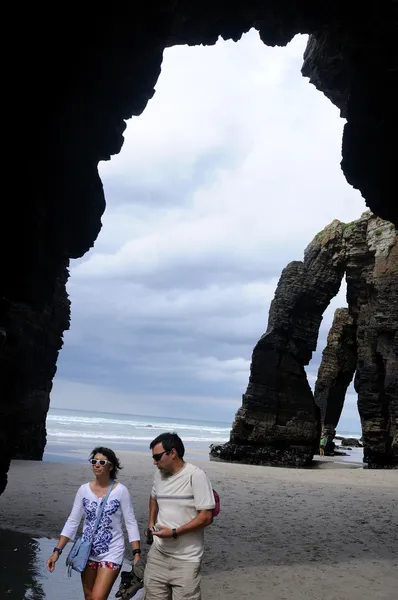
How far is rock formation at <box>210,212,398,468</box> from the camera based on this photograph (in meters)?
32.2

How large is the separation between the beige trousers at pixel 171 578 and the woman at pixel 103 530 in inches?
7.4

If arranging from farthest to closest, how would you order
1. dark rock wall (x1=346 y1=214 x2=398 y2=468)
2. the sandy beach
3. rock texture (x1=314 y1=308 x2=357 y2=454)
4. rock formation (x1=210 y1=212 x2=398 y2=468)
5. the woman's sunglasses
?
rock texture (x1=314 y1=308 x2=357 y2=454)
rock formation (x1=210 y1=212 x2=398 y2=468)
dark rock wall (x1=346 y1=214 x2=398 y2=468)
the sandy beach
the woman's sunglasses

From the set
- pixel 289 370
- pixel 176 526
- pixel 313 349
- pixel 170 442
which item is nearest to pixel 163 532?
pixel 176 526

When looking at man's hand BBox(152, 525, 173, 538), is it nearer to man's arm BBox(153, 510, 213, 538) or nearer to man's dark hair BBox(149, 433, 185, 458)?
man's arm BBox(153, 510, 213, 538)

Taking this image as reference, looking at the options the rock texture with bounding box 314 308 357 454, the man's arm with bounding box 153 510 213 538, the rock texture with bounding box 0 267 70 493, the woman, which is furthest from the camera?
the rock texture with bounding box 314 308 357 454

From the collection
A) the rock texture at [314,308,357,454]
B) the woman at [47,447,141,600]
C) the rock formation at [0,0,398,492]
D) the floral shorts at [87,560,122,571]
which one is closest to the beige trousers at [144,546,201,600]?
the woman at [47,447,141,600]

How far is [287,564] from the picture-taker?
354 inches

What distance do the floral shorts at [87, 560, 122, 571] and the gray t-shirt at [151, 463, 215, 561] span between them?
17.3 inches

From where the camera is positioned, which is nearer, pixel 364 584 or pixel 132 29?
pixel 364 584

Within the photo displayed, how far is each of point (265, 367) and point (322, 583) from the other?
2718 centimetres

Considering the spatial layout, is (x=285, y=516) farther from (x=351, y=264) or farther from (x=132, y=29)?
(x=351, y=264)

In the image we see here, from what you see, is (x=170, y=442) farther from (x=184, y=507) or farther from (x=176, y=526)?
(x=176, y=526)

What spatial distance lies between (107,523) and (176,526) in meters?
0.71

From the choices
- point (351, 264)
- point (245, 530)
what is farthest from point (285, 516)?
point (351, 264)
